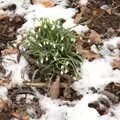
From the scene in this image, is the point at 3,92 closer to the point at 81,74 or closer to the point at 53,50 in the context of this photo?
→ the point at 53,50

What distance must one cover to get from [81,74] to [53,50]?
321 millimetres

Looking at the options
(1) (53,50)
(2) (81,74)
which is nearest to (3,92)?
(1) (53,50)

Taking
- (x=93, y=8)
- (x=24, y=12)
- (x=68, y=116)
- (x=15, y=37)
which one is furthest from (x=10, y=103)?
(x=93, y=8)

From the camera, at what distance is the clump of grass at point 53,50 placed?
129 inches

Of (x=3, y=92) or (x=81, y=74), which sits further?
(x=81, y=74)

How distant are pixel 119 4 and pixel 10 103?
158 cm

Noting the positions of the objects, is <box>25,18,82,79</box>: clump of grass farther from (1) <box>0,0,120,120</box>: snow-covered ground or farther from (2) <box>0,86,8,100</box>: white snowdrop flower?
(2) <box>0,86,8,100</box>: white snowdrop flower

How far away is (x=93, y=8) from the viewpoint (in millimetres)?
3936

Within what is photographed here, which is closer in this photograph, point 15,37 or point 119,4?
point 15,37

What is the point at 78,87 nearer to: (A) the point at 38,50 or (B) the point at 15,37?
(A) the point at 38,50

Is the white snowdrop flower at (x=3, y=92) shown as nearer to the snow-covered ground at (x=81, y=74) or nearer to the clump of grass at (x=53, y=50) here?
the snow-covered ground at (x=81, y=74)

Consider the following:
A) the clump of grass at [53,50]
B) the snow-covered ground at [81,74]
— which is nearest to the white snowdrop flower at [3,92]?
the snow-covered ground at [81,74]

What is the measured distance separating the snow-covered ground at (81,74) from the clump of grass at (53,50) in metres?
0.13

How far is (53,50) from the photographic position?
328 centimetres
